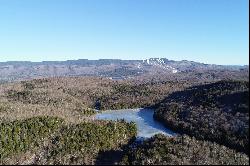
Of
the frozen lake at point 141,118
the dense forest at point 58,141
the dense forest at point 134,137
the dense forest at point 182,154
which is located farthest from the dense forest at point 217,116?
the dense forest at point 58,141

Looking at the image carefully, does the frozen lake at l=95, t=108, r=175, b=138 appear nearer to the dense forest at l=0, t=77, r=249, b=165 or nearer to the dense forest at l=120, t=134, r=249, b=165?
the dense forest at l=0, t=77, r=249, b=165

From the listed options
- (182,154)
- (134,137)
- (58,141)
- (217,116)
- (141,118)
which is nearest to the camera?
(182,154)

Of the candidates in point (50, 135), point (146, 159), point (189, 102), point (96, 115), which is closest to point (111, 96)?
point (96, 115)

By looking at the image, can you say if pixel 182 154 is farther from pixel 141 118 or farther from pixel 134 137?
pixel 141 118

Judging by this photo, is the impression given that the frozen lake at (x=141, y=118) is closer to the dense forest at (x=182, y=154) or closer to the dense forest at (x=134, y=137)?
the dense forest at (x=134, y=137)

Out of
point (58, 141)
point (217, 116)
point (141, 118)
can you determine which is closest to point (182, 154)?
point (217, 116)

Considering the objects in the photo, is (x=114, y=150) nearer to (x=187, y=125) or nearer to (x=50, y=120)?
(x=187, y=125)

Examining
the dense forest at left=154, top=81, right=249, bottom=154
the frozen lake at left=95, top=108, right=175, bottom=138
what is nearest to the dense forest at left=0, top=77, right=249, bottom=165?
the dense forest at left=154, top=81, right=249, bottom=154
